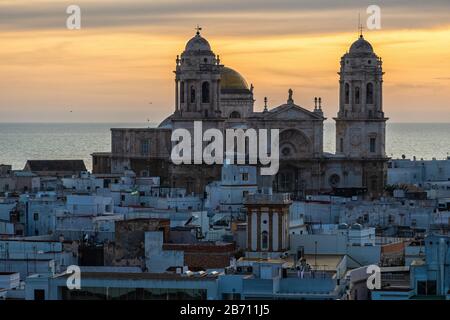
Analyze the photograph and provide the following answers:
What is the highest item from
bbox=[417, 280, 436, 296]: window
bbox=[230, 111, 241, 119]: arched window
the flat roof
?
bbox=[230, 111, 241, 119]: arched window

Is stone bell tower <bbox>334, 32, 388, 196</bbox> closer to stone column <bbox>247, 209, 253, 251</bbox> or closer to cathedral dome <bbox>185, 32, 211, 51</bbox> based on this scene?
cathedral dome <bbox>185, 32, 211, 51</bbox>

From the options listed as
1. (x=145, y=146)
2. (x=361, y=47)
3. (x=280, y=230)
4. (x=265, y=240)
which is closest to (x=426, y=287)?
(x=280, y=230)

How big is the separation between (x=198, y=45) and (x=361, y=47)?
697 centimetres

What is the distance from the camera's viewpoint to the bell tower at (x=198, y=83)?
84500 mm

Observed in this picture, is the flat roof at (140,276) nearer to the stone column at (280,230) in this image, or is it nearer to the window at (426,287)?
the window at (426,287)

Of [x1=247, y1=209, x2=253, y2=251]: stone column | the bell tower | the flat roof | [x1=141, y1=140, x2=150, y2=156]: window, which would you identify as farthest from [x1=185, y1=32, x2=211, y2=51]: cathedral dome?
the flat roof

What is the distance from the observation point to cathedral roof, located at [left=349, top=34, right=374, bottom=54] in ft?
289

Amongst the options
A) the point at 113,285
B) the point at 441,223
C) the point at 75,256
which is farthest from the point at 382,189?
the point at 113,285

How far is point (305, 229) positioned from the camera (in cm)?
5897

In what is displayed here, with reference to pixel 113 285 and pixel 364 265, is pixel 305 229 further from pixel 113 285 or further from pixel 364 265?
pixel 113 285

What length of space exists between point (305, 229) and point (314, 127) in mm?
27969

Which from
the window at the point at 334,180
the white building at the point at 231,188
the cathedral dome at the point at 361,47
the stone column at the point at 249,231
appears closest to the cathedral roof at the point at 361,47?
the cathedral dome at the point at 361,47

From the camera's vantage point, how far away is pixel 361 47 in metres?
88.3

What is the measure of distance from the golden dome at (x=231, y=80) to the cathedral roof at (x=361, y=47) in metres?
8.21
